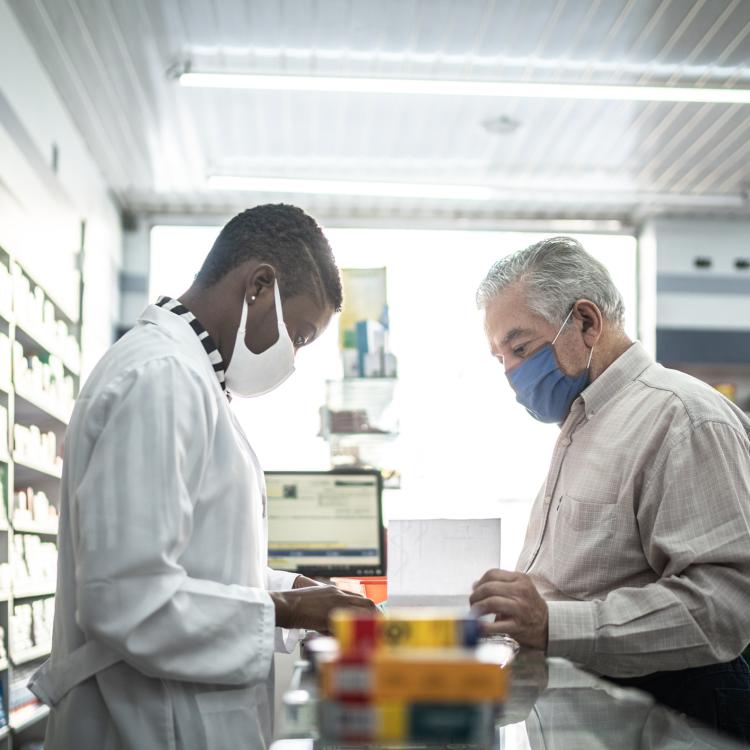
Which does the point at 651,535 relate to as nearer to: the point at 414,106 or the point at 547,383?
the point at 547,383

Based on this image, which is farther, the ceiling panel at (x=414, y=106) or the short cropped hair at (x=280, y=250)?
the ceiling panel at (x=414, y=106)

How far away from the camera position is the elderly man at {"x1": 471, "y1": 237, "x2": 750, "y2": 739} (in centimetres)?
175

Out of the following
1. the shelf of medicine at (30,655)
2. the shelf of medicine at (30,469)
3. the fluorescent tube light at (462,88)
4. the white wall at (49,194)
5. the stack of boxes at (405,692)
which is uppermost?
the fluorescent tube light at (462,88)

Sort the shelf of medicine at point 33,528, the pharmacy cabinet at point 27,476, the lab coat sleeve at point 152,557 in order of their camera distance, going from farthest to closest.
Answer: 1. the shelf of medicine at point 33,528
2. the pharmacy cabinet at point 27,476
3. the lab coat sleeve at point 152,557

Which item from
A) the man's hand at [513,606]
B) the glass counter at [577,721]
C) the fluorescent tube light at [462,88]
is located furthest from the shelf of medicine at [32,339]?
the glass counter at [577,721]

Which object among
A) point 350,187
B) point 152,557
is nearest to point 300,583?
point 152,557

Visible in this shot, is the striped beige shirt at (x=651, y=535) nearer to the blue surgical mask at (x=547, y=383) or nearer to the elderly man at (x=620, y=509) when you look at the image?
the elderly man at (x=620, y=509)

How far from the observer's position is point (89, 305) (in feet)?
22.2

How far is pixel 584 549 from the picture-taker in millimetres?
1924

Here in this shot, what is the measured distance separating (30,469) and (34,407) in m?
0.35

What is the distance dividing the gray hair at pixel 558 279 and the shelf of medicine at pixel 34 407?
10.3 ft

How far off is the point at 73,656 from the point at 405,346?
6.59 metres

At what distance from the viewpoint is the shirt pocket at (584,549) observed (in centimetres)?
191

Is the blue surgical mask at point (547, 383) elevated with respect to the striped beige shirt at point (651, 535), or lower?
elevated
